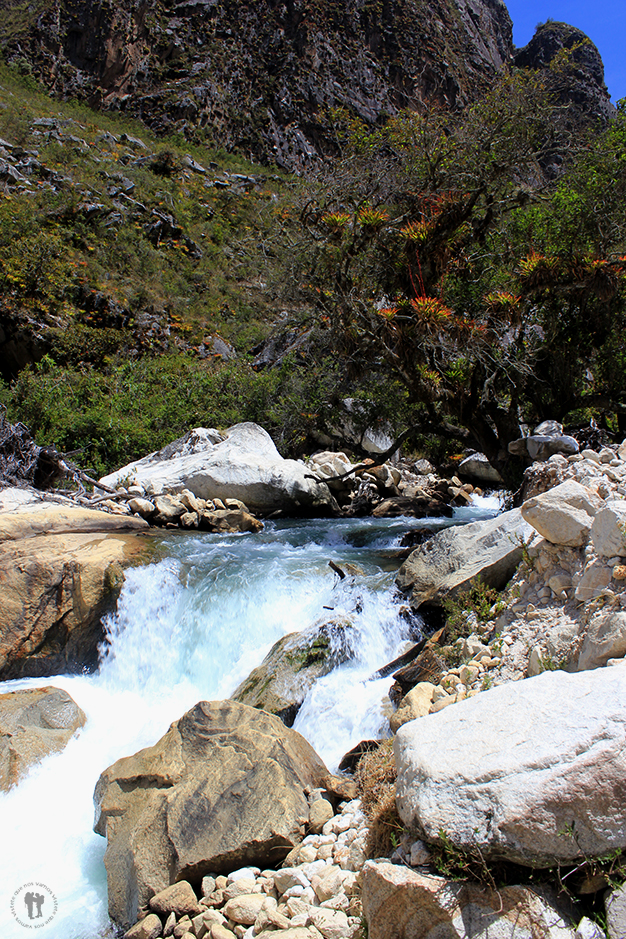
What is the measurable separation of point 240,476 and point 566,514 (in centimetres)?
815

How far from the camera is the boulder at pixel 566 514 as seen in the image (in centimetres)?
398

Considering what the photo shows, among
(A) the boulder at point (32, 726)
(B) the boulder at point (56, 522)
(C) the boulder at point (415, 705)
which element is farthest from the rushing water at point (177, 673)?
(B) the boulder at point (56, 522)

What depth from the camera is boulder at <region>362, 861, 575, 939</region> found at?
198 centimetres

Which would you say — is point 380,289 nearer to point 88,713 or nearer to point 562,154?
point 562,154

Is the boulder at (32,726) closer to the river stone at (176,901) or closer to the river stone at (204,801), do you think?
the river stone at (204,801)

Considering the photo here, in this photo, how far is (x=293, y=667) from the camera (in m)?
5.45

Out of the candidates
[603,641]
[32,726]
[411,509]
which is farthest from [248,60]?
[603,641]

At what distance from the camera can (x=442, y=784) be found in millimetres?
2312

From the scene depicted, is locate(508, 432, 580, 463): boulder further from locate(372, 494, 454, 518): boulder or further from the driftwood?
the driftwood

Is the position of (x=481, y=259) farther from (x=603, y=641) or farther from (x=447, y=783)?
(x=447, y=783)

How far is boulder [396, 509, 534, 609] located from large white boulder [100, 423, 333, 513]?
5.63 m

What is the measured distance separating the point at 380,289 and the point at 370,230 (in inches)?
63.1

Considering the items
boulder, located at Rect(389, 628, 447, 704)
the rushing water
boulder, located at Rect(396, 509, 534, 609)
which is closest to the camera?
the rushing water

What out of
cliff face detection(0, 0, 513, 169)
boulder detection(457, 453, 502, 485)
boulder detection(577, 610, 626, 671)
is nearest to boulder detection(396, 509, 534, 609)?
boulder detection(577, 610, 626, 671)
